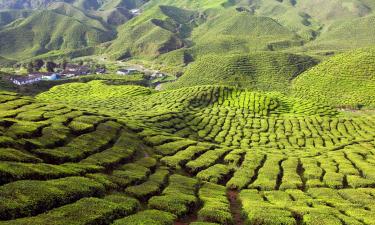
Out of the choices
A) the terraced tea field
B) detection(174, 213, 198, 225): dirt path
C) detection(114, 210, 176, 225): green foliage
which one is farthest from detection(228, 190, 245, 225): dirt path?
detection(114, 210, 176, 225): green foliage

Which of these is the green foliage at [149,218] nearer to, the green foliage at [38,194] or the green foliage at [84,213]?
the green foliage at [84,213]

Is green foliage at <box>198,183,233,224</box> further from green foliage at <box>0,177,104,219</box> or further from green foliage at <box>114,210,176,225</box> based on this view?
green foliage at <box>0,177,104,219</box>

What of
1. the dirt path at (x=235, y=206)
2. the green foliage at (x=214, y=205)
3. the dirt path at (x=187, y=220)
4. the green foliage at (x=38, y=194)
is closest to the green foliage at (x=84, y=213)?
the green foliage at (x=38, y=194)

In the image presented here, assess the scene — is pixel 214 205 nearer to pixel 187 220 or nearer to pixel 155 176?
pixel 187 220

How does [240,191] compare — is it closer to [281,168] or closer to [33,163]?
[281,168]

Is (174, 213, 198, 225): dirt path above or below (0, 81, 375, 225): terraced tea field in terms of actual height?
below

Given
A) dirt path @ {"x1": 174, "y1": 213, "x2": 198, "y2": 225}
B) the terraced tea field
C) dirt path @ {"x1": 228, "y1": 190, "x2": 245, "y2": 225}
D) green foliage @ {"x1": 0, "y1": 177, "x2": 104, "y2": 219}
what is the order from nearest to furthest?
green foliage @ {"x1": 0, "y1": 177, "x2": 104, "y2": 219} < the terraced tea field < dirt path @ {"x1": 174, "y1": 213, "x2": 198, "y2": 225} < dirt path @ {"x1": 228, "y1": 190, "x2": 245, "y2": 225}
